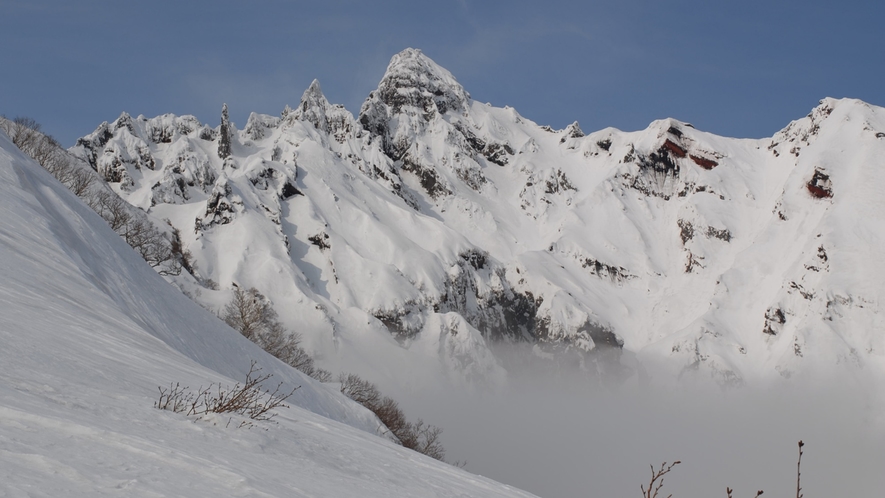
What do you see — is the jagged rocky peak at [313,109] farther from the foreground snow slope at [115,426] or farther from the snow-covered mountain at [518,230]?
the foreground snow slope at [115,426]

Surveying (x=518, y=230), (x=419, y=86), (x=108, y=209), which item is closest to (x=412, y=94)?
(x=419, y=86)

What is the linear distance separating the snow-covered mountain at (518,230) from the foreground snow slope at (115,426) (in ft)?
219

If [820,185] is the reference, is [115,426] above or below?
below

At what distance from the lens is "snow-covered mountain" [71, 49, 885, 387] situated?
91.7 metres

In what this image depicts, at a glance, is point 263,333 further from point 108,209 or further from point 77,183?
point 77,183

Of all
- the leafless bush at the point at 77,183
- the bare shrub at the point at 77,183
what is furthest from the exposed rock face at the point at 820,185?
the bare shrub at the point at 77,183

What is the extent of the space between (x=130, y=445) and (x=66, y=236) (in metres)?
12.1

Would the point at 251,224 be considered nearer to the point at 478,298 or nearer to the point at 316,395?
the point at 478,298

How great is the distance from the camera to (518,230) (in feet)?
477

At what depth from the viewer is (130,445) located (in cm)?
470

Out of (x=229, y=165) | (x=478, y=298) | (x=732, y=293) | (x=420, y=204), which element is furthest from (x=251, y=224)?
(x=732, y=293)

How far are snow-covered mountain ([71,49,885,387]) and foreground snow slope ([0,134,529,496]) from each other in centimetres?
6675

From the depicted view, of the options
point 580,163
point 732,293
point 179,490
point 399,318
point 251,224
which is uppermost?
point 580,163

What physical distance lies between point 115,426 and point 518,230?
5578 inches
